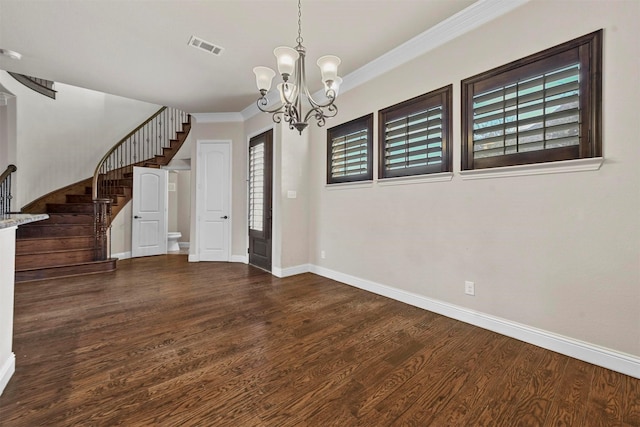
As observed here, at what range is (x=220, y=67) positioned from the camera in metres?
3.62

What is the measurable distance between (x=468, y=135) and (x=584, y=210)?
1.09 metres

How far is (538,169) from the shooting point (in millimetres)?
2172

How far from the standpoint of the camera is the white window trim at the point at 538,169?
1.93 m

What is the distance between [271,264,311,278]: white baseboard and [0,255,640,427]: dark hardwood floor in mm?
1248

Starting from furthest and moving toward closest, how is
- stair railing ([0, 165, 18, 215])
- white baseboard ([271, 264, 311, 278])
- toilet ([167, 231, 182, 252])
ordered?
toilet ([167, 231, 182, 252]) → stair railing ([0, 165, 18, 215]) → white baseboard ([271, 264, 311, 278])

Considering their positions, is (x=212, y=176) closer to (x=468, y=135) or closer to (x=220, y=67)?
(x=220, y=67)

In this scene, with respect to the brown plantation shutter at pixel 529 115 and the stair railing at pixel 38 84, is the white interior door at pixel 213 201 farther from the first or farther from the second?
the brown plantation shutter at pixel 529 115

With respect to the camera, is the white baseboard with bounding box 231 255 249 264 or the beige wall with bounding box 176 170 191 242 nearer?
the white baseboard with bounding box 231 255 249 264

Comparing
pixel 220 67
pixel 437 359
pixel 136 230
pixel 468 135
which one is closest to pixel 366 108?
pixel 468 135

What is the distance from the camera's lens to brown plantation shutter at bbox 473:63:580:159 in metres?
2.04

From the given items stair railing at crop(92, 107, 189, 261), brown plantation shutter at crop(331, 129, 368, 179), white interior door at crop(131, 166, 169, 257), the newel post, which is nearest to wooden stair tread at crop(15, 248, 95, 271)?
the newel post

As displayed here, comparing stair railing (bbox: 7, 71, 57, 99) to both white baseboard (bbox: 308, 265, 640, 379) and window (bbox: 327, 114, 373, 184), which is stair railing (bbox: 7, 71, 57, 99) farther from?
white baseboard (bbox: 308, 265, 640, 379)

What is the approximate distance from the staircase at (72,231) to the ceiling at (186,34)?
2.18 m

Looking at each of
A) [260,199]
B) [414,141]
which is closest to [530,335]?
[414,141]
